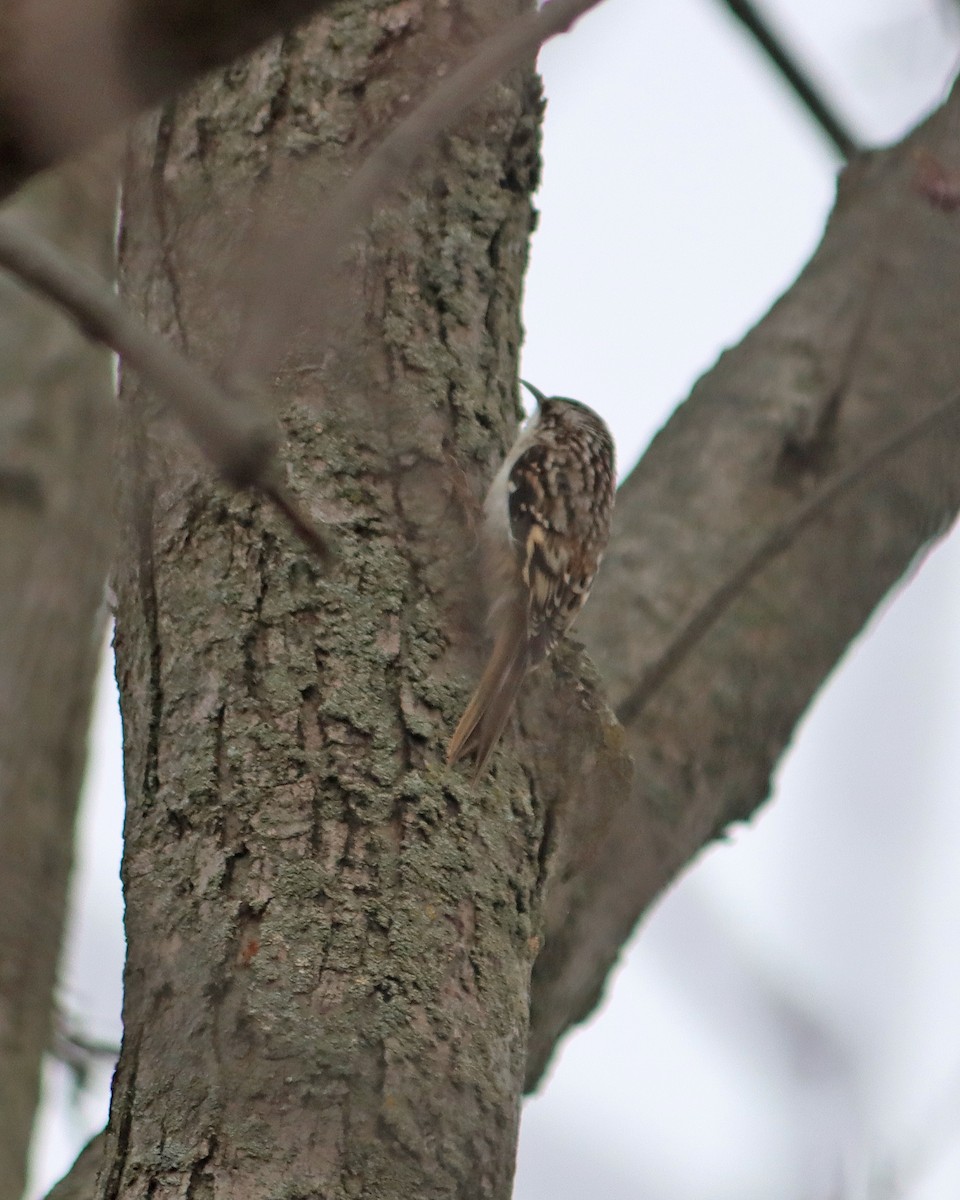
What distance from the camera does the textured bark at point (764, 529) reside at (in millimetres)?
2977

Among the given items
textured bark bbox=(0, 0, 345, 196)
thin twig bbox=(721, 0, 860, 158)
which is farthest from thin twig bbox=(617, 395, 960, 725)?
textured bark bbox=(0, 0, 345, 196)

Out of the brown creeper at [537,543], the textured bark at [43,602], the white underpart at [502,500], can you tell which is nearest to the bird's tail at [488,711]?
the brown creeper at [537,543]

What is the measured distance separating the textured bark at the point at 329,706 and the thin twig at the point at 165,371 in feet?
3.18

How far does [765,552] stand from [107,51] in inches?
78.7

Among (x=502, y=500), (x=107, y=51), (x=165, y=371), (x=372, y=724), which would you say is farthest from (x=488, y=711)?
(x=107, y=51)

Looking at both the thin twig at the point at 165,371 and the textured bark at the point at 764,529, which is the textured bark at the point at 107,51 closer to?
the thin twig at the point at 165,371

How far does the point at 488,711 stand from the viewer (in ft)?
7.76

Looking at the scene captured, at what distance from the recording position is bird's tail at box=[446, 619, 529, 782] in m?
2.29

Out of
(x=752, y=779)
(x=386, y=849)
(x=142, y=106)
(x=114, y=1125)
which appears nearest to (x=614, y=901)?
(x=752, y=779)

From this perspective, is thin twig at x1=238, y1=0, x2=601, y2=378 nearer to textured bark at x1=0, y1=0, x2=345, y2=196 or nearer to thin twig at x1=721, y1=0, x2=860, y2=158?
textured bark at x1=0, y1=0, x2=345, y2=196

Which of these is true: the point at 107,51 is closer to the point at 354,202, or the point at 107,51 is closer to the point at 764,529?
the point at 354,202

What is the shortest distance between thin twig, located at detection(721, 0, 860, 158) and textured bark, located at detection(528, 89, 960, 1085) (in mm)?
190

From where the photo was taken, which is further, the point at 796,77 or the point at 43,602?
the point at 43,602

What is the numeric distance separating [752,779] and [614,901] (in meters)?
0.49
